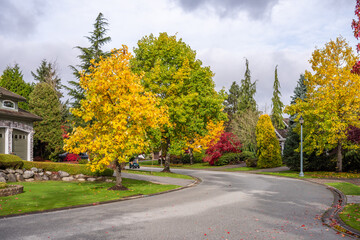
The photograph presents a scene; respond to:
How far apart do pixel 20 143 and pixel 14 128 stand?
1.83m

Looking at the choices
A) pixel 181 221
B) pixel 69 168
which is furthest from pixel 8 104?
pixel 181 221

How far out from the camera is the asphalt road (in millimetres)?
7523

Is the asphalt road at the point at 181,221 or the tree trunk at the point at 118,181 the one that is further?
the tree trunk at the point at 118,181

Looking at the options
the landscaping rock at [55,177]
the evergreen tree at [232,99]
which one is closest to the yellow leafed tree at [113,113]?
the landscaping rock at [55,177]

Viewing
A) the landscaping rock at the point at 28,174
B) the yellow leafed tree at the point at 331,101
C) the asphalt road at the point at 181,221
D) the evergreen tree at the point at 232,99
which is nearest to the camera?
the asphalt road at the point at 181,221

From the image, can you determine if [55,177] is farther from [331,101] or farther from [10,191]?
[331,101]

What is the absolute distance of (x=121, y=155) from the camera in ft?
52.1

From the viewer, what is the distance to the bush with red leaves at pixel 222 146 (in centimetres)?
4366

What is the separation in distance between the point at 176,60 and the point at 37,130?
19.5 meters

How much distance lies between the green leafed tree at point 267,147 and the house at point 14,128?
2693 cm

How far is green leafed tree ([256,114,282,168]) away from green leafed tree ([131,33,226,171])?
10752mm

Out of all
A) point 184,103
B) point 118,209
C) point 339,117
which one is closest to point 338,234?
point 118,209

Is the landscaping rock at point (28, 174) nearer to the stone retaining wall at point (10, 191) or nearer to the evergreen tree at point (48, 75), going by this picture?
the stone retaining wall at point (10, 191)

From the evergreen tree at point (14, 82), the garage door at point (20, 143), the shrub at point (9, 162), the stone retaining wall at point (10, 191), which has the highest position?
the evergreen tree at point (14, 82)
